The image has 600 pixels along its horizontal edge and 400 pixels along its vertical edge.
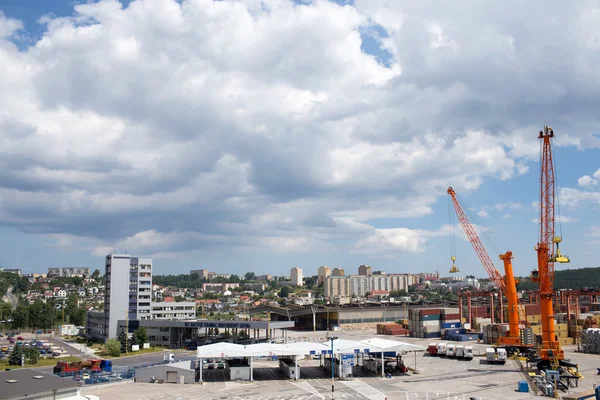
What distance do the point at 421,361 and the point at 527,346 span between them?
24597 mm

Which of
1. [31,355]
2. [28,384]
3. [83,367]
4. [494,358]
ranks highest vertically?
[28,384]

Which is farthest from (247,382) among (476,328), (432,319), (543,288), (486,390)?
(476,328)

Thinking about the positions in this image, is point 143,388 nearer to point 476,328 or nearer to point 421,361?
point 421,361

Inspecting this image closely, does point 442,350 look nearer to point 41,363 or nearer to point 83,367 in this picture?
point 83,367

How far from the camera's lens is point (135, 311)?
130 m

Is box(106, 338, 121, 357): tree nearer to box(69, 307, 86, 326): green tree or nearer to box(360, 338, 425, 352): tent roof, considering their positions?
box(360, 338, 425, 352): tent roof

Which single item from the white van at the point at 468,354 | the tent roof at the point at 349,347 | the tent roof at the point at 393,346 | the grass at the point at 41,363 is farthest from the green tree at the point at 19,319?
the white van at the point at 468,354

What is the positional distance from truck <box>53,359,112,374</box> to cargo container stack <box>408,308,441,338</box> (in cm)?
7337

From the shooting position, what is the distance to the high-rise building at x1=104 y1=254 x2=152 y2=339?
126 m

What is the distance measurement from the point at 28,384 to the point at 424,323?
96.2 meters

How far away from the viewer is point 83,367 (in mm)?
75312

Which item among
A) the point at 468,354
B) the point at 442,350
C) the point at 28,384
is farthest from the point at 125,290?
the point at 28,384

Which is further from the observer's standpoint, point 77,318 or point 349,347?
point 77,318

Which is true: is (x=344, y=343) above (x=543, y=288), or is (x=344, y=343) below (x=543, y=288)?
below
